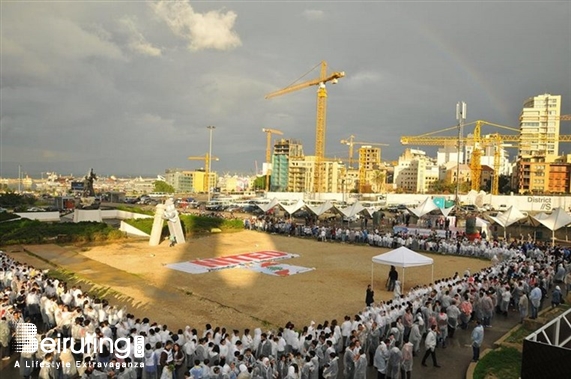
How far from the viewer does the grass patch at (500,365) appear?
1026 centimetres

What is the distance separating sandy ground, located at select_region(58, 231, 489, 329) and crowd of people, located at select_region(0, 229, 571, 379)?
1.79 meters

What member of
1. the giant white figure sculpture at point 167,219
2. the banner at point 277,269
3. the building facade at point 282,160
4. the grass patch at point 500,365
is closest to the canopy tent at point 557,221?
the banner at point 277,269

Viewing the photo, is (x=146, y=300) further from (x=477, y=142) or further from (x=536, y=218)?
(x=477, y=142)

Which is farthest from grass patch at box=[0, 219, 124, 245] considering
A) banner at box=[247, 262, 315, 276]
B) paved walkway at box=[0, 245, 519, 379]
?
banner at box=[247, 262, 315, 276]

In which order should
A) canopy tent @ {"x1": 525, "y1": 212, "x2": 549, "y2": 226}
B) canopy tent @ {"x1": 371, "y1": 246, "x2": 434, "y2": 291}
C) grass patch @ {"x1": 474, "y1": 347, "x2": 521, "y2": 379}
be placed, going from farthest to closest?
canopy tent @ {"x1": 525, "y1": 212, "x2": 549, "y2": 226} < canopy tent @ {"x1": 371, "y1": 246, "x2": 434, "y2": 291} < grass patch @ {"x1": 474, "y1": 347, "x2": 521, "y2": 379}

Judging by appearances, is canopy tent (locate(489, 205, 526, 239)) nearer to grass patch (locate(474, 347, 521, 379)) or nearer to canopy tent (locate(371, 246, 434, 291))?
canopy tent (locate(371, 246, 434, 291))

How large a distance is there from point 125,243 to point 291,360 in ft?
84.4

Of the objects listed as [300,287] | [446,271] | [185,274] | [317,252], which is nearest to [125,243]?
[185,274]

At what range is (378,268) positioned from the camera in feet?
80.4

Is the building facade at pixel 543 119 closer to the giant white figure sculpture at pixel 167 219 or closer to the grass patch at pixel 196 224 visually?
the grass patch at pixel 196 224

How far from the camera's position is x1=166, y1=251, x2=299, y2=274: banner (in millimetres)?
23391

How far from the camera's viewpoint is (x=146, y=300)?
16.8m

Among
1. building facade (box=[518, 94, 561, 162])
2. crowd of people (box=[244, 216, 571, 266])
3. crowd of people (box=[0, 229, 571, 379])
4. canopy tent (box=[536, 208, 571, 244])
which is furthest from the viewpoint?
building facade (box=[518, 94, 561, 162])

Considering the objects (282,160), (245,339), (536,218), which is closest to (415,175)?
(282,160)
